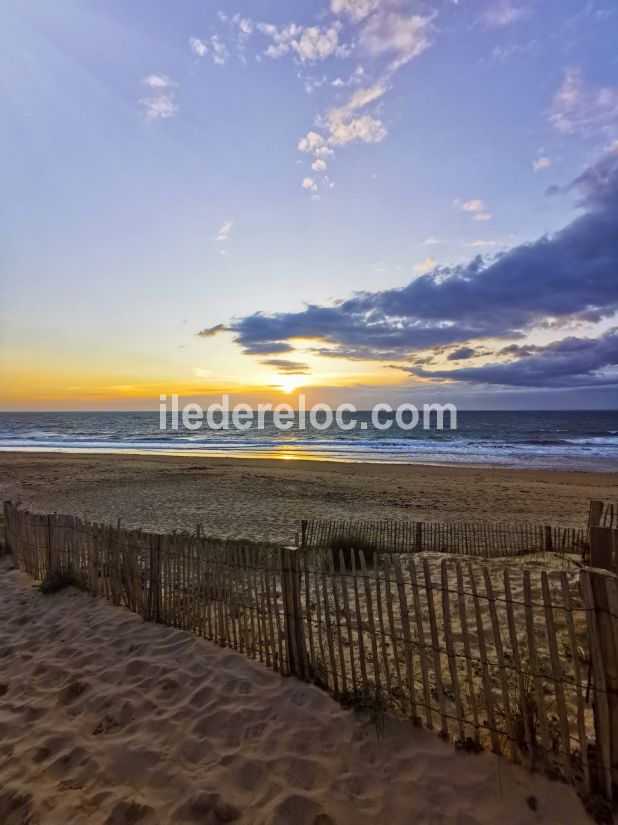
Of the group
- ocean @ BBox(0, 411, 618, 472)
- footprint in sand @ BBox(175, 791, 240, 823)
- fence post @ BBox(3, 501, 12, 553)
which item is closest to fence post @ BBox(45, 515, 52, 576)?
fence post @ BBox(3, 501, 12, 553)

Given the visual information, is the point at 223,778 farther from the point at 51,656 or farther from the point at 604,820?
the point at 51,656

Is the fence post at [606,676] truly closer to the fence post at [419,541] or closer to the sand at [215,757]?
the sand at [215,757]

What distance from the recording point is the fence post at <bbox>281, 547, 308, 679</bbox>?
4016mm

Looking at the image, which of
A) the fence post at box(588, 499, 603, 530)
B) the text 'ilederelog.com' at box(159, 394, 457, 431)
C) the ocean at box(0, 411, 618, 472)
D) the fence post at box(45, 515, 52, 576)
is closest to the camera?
the fence post at box(588, 499, 603, 530)

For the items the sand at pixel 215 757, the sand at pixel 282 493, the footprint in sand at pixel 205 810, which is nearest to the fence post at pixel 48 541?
the sand at pixel 215 757

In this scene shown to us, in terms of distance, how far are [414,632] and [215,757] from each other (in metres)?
2.31

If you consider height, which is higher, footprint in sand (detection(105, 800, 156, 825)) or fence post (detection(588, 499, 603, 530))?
fence post (detection(588, 499, 603, 530))

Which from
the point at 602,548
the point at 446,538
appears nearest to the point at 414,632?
the point at 602,548

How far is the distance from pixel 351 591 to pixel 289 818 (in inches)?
157

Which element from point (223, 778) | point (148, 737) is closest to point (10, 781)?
point (148, 737)

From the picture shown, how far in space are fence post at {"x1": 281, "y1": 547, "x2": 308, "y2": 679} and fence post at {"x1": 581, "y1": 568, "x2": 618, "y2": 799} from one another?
222cm

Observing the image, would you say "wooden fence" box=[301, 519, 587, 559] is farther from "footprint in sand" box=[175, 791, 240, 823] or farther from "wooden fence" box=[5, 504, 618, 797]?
"footprint in sand" box=[175, 791, 240, 823]

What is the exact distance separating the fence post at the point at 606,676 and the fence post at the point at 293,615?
222 cm

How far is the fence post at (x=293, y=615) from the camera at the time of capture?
402 cm
